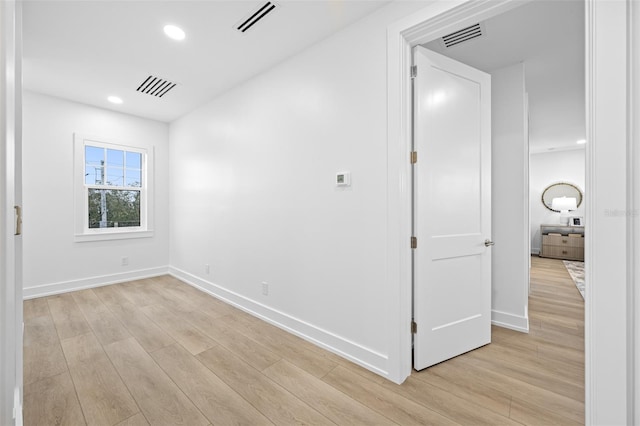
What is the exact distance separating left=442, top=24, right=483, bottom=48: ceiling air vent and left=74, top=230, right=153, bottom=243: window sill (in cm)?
493

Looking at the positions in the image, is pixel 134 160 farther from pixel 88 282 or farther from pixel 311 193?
pixel 311 193

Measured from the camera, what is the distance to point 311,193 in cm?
252

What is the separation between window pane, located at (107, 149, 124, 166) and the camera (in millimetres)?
4348

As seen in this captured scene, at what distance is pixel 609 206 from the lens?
47.1 inches

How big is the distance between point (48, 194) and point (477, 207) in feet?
17.1

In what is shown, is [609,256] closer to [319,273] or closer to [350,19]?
[319,273]

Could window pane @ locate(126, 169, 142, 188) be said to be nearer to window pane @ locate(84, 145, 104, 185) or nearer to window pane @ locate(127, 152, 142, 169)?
window pane @ locate(127, 152, 142, 169)

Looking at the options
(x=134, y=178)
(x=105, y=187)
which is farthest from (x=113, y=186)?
(x=134, y=178)

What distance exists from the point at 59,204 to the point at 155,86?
2.17m

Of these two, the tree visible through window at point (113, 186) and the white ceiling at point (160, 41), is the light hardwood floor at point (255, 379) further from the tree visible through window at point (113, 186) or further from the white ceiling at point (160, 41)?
the white ceiling at point (160, 41)

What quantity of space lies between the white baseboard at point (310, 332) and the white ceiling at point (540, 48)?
106 inches

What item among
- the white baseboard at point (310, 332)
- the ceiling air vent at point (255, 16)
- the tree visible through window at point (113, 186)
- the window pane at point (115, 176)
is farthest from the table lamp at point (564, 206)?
the window pane at point (115, 176)

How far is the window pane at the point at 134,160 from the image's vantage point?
456 centimetres

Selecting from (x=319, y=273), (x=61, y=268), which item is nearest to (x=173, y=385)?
(x=319, y=273)
